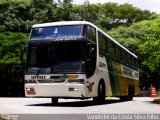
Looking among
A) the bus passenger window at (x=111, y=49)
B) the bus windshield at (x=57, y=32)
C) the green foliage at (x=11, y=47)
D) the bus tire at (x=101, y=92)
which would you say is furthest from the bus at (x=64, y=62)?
the green foliage at (x=11, y=47)

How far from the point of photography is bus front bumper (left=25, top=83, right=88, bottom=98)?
1653 cm

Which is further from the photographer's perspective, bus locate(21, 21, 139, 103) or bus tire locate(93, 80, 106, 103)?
bus tire locate(93, 80, 106, 103)

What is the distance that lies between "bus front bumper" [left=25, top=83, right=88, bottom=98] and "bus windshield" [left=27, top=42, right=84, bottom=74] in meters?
0.57

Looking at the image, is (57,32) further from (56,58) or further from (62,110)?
(62,110)

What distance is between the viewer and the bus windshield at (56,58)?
54.4 feet

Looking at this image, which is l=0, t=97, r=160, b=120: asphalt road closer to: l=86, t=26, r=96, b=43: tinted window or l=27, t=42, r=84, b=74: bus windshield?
l=27, t=42, r=84, b=74: bus windshield

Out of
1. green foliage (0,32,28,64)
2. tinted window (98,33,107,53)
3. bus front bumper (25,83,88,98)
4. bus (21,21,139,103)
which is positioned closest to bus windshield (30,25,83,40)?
bus (21,21,139,103)

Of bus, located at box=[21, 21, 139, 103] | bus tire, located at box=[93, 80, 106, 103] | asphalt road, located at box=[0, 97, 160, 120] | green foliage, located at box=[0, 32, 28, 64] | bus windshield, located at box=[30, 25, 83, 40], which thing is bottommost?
asphalt road, located at box=[0, 97, 160, 120]

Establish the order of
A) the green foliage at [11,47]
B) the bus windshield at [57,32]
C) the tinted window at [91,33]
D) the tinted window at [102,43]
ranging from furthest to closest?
the green foliage at [11,47] → the tinted window at [102,43] → the tinted window at [91,33] → the bus windshield at [57,32]

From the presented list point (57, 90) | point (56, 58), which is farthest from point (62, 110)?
point (56, 58)

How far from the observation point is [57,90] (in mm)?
16703

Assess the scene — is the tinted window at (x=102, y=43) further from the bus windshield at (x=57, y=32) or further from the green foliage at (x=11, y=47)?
the green foliage at (x=11, y=47)

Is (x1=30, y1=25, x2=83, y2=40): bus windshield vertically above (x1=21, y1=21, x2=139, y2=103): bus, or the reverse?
(x1=30, y1=25, x2=83, y2=40): bus windshield

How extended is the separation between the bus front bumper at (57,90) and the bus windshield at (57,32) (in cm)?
200
